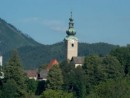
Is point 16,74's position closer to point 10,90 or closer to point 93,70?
point 10,90

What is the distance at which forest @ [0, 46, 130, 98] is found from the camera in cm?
8012

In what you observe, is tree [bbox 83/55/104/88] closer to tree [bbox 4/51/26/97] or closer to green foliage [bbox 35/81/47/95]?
green foliage [bbox 35/81/47/95]

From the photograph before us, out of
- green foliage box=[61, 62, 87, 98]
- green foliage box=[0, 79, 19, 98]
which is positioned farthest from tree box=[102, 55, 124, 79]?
green foliage box=[0, 79, 19, 98]

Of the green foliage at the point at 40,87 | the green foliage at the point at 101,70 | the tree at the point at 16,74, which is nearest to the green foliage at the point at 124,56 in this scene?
the green foliage at the point at 101,70

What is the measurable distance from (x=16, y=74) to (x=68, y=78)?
22.9 feet

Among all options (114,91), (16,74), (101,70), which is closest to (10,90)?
(16,74)

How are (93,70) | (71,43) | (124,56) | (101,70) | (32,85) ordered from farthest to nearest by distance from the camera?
(71,43)
(124,56)
(93,70)
(101,70)
(32,85)

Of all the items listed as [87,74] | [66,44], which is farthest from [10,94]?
[66,44]

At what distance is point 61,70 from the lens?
3647 inches

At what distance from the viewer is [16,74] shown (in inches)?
3302

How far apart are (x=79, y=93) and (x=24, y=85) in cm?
584

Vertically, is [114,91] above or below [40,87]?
below

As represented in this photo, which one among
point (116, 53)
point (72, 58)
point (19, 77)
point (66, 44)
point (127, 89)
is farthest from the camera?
point (66, 44)

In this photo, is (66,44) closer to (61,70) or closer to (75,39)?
(75,39)
